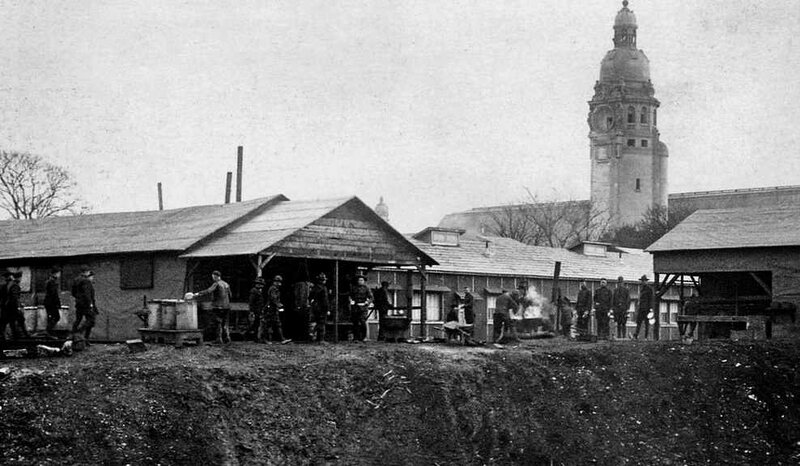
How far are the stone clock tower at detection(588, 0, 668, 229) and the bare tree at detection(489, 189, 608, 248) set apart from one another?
341cm

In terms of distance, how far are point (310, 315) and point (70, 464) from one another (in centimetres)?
1131

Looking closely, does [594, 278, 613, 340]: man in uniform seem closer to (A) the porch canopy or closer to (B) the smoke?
(B) the smoke

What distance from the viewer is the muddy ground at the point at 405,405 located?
60.0 ft

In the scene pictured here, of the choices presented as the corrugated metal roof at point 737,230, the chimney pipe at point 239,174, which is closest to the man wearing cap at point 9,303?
the corrugated metal roof at point 737,230

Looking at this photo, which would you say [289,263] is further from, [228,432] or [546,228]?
[546,228]

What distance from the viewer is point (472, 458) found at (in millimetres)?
21000

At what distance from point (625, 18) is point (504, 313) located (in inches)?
3723

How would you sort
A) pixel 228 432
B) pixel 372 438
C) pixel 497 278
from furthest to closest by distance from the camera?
pixel 497 278, pixel 372 438, pixel 228 432

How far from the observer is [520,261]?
46.3 meters

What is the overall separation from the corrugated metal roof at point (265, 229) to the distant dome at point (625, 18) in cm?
9194

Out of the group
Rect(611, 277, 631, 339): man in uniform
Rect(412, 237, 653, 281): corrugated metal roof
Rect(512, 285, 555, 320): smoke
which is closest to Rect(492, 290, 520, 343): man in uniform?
Rect(611, 277, 631, 339): man in uniform

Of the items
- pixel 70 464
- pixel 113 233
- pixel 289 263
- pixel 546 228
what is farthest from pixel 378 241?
pixel 546 228

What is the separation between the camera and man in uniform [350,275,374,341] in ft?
92.6

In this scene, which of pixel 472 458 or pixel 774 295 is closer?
pixel 472 458
